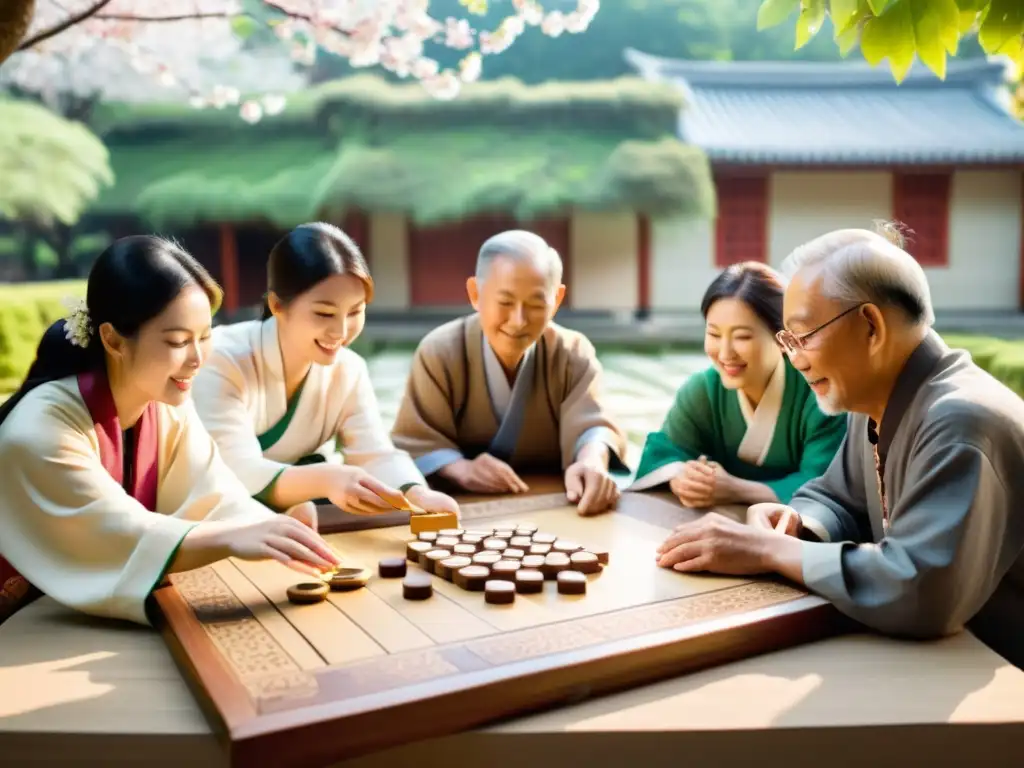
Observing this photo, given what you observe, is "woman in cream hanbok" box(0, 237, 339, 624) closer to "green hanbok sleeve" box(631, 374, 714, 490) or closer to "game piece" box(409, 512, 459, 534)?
"game piece" box(409, 512, 459, 534)

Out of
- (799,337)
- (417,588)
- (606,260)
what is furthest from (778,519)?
(606,260)

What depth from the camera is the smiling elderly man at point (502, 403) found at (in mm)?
3213

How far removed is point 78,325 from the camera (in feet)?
6.96

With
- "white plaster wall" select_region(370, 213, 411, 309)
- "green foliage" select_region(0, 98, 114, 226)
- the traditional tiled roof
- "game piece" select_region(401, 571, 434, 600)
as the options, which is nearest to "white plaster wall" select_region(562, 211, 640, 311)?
the traditional tiled roof

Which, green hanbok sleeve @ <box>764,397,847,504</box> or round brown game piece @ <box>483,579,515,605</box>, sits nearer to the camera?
round brown game piece @ <box>483,579,515,605</box>

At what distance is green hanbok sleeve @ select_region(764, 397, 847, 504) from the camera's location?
2.87 m

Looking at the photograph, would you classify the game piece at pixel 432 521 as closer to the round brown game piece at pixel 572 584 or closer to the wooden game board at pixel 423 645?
the wooden game board at pixel 423 645

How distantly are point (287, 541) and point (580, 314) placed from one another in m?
11.8

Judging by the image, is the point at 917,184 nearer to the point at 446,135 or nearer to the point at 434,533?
the point at 446,135

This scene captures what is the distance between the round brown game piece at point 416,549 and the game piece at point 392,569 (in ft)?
0.31

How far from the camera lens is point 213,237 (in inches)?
546

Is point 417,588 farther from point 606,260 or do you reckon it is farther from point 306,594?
point 606,260

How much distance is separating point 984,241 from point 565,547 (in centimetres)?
1401

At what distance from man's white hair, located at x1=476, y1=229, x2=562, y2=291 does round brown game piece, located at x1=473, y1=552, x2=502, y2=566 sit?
107cm
